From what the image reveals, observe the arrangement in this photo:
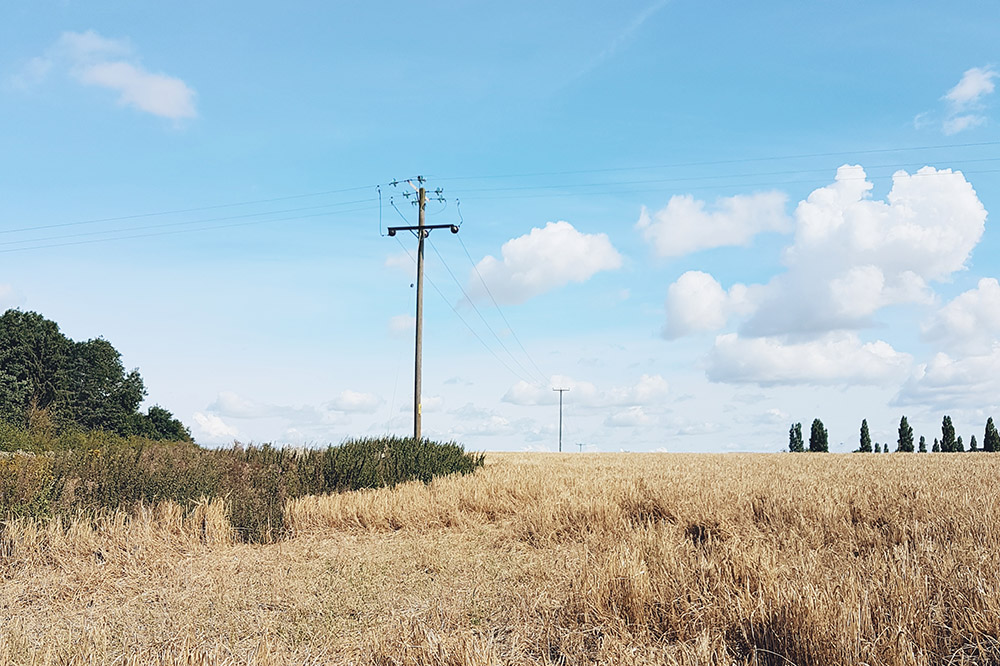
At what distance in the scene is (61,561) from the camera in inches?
378

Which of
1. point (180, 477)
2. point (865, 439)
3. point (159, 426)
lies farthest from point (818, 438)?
point (180, 477)

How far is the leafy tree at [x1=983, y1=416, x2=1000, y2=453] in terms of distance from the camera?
77.2 meters

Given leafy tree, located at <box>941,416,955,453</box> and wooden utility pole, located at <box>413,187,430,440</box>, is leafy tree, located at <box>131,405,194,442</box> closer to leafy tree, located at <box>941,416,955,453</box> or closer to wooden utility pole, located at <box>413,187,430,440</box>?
wooden utility pole, located at <box>413,187,430,440</box>

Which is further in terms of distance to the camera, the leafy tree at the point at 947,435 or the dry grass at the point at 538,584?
the leafy tree at the point at 947,435

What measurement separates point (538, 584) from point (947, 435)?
90.4m

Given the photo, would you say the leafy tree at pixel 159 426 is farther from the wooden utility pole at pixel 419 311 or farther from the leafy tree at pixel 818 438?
the leafy tree at pixel 818 438

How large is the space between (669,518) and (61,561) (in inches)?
315

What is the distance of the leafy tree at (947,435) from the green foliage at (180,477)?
81.1 metres

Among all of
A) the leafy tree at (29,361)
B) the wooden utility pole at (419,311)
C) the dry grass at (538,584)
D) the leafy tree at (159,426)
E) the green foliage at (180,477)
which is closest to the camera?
the dry grass at (538,584)

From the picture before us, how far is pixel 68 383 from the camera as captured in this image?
4809 cm

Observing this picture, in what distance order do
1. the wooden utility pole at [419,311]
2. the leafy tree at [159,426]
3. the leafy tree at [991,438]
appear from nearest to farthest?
the wooden utility pole at [419,311] → the leafy tree at [159,426] → the leafy tree at [991,438]

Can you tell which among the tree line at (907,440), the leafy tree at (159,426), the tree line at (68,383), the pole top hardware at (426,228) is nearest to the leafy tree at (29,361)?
the tree line at (68,383)

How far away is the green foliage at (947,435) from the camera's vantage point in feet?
273

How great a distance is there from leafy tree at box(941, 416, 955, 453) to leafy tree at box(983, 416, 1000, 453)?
4.36m
